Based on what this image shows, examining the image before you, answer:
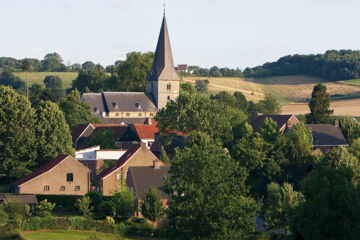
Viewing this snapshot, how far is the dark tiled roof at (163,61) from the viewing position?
12044cm

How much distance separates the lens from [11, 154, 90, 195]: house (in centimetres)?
6469

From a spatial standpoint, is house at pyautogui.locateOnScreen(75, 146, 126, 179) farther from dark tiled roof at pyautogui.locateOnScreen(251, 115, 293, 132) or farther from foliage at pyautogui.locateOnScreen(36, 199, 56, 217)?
dark tiled roof at pyautogui.locateOnScreen(251, 115, 293, 132)

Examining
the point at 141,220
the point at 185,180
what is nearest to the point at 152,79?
the point at 141,220

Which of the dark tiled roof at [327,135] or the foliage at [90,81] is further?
the foliage at [90,81]

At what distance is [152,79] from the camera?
125 m

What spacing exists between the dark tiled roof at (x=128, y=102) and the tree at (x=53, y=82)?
226 ft

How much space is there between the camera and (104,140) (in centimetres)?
8194

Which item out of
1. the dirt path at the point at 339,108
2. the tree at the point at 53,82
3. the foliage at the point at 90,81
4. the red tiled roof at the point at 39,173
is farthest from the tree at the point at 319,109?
the tree at the point at 53,82

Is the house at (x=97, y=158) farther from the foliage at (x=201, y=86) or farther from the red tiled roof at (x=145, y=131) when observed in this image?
the foliage at (x=201, y=86)

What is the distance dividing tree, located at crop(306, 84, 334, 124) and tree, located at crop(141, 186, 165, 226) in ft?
160

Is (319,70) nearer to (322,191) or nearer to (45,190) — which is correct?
(45,190)

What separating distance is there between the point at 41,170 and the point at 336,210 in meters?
36.2

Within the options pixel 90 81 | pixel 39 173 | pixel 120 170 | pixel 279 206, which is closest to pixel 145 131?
pixel 120 170

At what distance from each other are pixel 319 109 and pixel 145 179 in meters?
45.8
